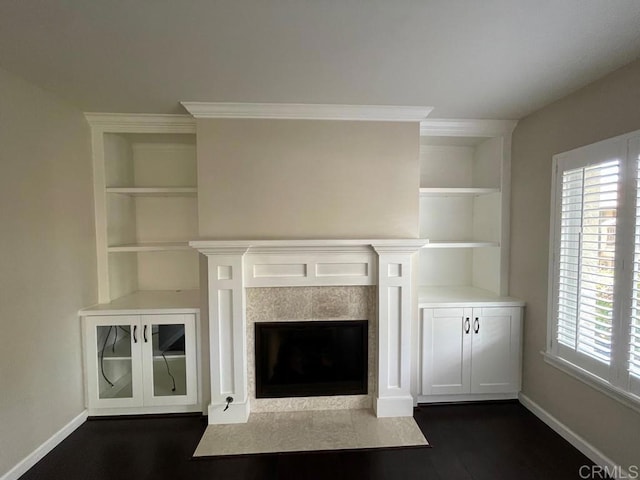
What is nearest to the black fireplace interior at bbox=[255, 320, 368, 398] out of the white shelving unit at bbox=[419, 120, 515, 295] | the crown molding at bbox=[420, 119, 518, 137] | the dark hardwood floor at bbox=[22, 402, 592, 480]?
the dark hardwood floor at bbox=[22, 402, 592, 480]

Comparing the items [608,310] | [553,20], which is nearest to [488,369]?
[608,310]

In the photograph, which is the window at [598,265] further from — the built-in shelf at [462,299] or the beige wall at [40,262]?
the beige wall at [40,262]

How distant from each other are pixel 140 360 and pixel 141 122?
205 cm

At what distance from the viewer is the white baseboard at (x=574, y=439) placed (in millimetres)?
1882

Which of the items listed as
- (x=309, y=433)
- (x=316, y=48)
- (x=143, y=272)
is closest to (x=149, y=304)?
(x=143, y=272)

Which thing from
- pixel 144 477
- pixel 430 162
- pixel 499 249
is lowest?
pixel 144 477

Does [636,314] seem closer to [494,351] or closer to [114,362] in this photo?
[494,351]

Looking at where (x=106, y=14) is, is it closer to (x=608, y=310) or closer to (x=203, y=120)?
(x=203, y=120)

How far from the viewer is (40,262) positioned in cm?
210

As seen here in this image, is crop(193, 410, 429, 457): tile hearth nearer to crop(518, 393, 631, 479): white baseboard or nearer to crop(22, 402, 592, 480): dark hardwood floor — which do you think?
crop(22, 402, 592, 480): dark hardwood floor

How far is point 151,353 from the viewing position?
2.49 metres

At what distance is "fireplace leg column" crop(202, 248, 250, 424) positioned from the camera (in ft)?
7.85

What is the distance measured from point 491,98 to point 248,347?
278 cm

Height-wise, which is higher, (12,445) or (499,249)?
(499,249)
